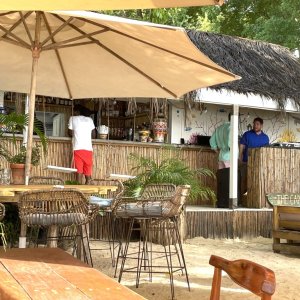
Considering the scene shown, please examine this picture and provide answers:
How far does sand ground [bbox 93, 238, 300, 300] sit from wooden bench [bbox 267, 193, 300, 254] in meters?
0.14

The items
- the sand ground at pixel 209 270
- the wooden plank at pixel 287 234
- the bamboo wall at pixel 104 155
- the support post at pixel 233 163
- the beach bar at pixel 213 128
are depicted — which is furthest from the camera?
the support post at pixel 233 163

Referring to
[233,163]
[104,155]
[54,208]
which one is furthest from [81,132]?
[54,208]

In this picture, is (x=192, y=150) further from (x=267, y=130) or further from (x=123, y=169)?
(x=267, y=130)

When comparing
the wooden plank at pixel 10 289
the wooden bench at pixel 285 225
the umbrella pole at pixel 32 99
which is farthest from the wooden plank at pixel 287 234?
Answer: the wooden plank at pixel 10 289

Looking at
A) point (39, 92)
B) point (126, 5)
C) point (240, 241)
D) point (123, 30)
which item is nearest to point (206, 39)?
point (240, 241)

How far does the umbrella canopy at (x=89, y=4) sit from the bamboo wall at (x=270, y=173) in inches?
275

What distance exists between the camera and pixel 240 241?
8.75 m

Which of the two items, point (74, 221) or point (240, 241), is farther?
point (240, 241)

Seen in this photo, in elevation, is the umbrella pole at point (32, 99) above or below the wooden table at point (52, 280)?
above

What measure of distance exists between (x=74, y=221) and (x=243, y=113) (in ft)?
27.2

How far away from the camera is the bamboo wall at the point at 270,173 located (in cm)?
959

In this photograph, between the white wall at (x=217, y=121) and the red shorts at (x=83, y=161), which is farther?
the white wall at (x=217, y=121)

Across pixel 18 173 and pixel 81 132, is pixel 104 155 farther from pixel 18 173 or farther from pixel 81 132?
pixel 18 173

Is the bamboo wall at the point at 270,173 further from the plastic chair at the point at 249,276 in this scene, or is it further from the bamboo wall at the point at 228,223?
the plastic chair at the point at 249,276
